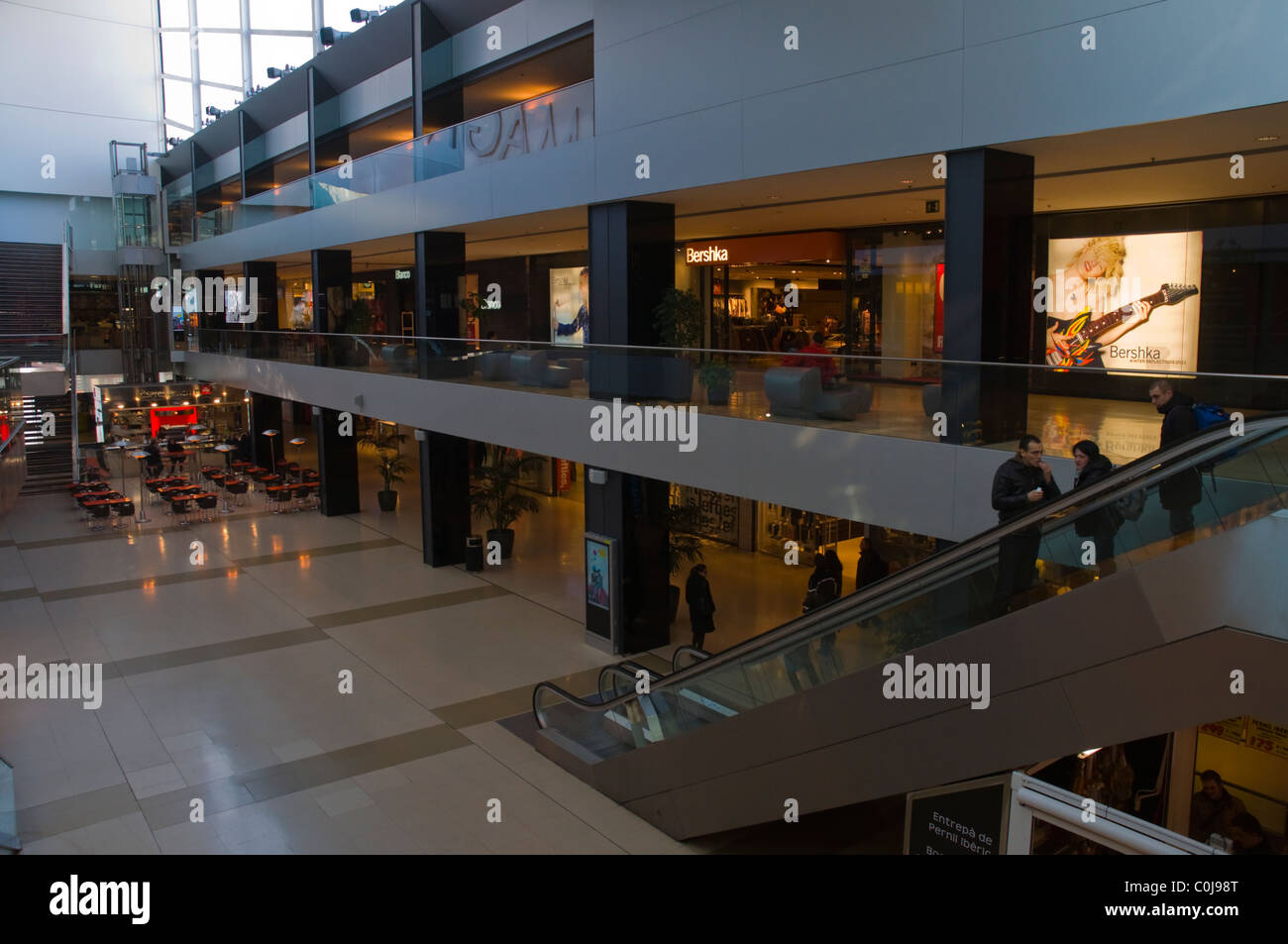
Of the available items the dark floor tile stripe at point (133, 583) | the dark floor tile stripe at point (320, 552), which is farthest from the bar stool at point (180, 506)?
the dark floor tile stripe at point (133, 583)

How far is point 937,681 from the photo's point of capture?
6.16 m

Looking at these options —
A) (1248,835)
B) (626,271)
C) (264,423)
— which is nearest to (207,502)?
(264,423)

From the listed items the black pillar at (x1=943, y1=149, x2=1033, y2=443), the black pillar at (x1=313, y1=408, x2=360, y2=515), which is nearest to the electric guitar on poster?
the black pillar at (x1=943, y1=149, x2=1033, y2=443)

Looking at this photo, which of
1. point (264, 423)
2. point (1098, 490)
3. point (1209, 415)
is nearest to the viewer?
point (1098, 490)

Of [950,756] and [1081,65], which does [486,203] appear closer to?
[1081,65]

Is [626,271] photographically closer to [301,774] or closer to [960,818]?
[301,774]

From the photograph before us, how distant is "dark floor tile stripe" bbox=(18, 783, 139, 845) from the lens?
8883 mm

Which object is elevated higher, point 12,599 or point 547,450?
point 547,450

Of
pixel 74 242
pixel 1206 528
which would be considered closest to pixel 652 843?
pixel 1206 528

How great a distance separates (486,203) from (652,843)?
10.9 meters

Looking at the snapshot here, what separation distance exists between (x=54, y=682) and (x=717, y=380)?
9521 millimetres

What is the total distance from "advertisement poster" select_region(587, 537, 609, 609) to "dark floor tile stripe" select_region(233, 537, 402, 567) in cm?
756

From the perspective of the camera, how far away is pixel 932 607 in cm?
629
